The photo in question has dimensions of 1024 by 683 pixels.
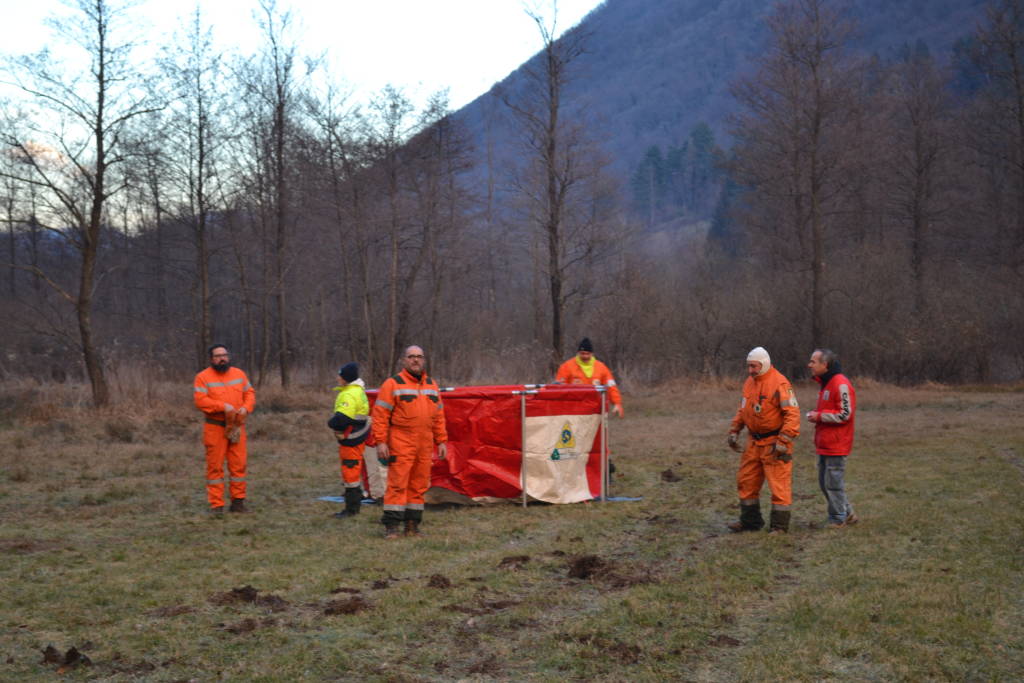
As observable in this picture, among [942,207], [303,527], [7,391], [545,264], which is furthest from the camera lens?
[942,207]

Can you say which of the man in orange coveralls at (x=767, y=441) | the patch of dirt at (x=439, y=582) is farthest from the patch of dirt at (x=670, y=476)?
the patch of dirt at (x=439, y=582)

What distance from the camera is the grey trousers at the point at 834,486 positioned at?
10180 millimetres

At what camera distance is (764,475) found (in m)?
10.2

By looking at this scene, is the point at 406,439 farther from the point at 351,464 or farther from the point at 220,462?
the point at 220,462

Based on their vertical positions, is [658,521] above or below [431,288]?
below

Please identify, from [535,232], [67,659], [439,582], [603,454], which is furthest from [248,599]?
[535,232]

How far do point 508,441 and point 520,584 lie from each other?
13.4ft

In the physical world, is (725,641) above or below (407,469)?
below

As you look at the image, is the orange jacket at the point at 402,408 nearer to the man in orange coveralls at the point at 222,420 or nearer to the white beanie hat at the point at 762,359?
the man in orange coveralls at the point at 222,420

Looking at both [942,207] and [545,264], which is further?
[942,207]

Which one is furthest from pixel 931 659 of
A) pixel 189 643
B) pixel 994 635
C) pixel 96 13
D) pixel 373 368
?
pixel 373 368

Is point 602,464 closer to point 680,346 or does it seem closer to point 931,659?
point 931,659

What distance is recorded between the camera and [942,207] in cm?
4481

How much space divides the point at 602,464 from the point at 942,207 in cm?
3883
